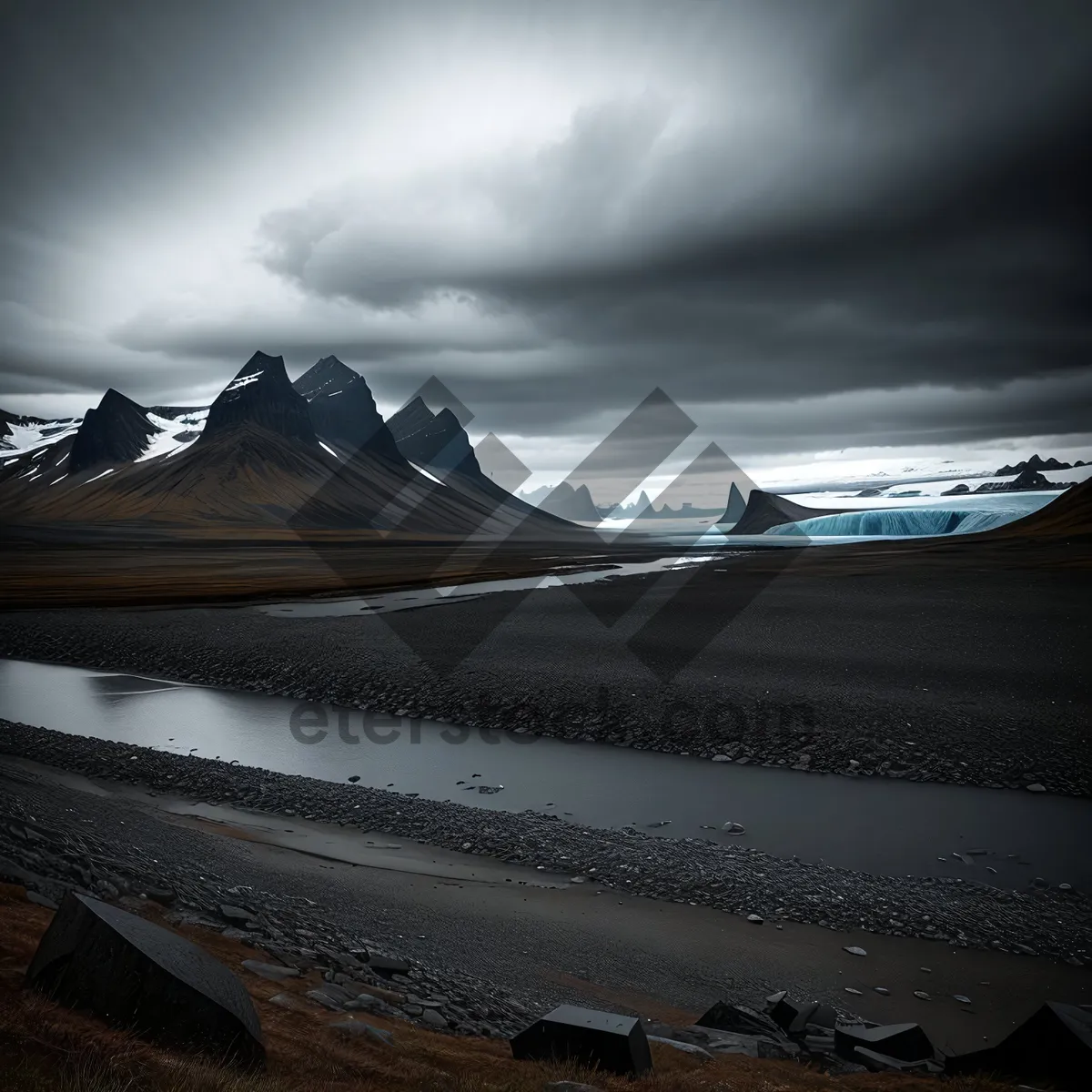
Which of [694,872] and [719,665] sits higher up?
[719,665]

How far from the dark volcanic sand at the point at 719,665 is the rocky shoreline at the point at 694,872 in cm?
674

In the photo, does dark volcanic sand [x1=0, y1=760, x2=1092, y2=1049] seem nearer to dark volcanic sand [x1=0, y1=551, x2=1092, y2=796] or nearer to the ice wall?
dark volcanic sand [x1=0, y1=551, x2=1092, y2=796]

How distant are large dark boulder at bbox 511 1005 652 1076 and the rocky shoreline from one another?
6164mm

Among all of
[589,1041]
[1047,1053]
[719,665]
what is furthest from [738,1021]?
[719,665]

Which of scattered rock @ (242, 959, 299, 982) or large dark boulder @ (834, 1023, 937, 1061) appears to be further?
scattered rock @ (242, 959, 299, 982)

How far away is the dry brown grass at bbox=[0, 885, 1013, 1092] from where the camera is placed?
5.71m

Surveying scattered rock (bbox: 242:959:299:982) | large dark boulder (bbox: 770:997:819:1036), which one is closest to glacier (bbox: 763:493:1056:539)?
large dark boulder (bbox: 770:997:819:1036)

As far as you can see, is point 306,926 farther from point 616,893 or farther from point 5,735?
point 5,735

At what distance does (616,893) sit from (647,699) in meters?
13.0

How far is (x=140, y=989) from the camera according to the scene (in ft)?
21.7

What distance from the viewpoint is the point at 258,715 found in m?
28.2

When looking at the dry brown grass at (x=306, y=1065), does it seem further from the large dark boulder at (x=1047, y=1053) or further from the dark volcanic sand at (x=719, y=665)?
the dark volcanic sand at (x=719, y=665)

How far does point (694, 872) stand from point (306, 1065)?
364 inches

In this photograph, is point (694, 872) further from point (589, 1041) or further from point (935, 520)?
point (935, 520)
